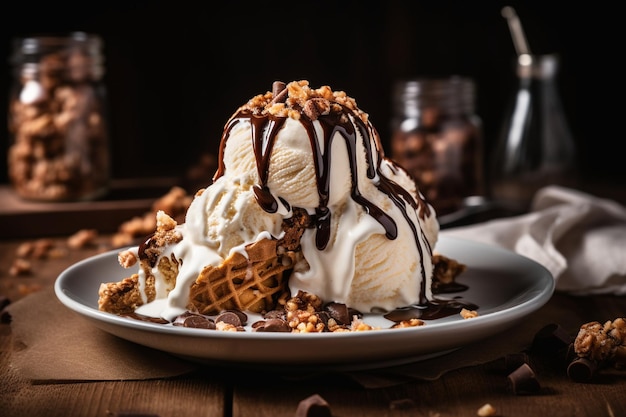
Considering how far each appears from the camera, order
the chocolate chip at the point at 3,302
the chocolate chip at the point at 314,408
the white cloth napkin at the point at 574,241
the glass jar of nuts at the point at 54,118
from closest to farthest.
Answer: the chocolate chip at the point at 314,408 → the chocolate chip at the point at 3,302 → the white cloth napkin at the point at 574,241 → the glass jar of nuts at the point at 54,118

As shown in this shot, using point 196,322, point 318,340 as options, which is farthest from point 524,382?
point 196,322

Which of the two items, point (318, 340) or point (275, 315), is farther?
point (275, 315)

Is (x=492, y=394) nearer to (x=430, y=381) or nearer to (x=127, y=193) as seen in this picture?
(x=430, y=381)

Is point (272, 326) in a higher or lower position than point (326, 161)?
lower

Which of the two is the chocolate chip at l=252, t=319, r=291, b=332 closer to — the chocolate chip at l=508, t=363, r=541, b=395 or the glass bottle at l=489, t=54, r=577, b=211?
the chocolate chip at l=508, t=363, r=541, b=395

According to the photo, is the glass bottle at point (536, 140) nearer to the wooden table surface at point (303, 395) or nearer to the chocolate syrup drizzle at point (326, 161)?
the chocolate syrup drizzle at point (326, 161)

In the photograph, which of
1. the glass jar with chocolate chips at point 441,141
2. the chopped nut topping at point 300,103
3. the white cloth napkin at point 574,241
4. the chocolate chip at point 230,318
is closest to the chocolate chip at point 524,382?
the chocolate chip at point 230,318

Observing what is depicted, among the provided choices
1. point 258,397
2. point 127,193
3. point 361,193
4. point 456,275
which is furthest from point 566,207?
point 127,193

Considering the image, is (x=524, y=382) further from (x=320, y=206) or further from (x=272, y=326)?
(x=320, y=206)
